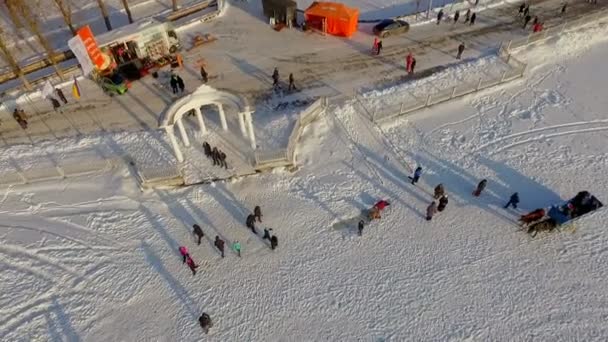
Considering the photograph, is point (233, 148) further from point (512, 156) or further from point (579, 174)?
point (579, 174)

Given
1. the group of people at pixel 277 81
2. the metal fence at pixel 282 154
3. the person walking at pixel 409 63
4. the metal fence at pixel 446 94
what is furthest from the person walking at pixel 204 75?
the person walking at pixel 409 63

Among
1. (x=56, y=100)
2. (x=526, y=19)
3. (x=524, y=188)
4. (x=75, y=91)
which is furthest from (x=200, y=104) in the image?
(x=526, y=19)

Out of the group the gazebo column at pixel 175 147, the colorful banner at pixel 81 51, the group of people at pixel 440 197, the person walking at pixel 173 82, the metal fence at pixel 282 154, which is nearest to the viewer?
the group of people at pixel 440 197

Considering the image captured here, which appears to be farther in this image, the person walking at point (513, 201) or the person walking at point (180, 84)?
the person walking at point (180, 84)

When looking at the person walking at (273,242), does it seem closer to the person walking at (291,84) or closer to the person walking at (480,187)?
the person walking at (480,187)

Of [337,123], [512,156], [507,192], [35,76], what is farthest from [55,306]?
[512,156]

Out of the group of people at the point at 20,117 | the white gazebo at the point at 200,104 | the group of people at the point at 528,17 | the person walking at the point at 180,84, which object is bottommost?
the group of people at the point at 20,117
